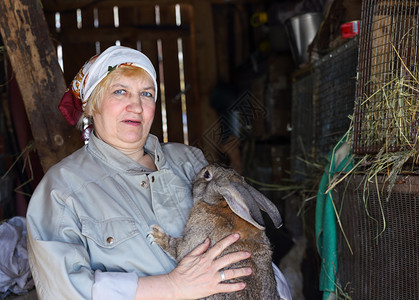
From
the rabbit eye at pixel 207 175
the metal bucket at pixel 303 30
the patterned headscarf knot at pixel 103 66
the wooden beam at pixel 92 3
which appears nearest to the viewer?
the patterned headscarf knot at pixel 103 66

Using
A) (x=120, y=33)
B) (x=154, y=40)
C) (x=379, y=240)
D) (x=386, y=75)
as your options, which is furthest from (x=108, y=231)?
(x=154, y=40)

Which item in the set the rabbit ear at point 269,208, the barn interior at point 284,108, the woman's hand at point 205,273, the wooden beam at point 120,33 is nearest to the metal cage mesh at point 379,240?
the barn interior at point 284,108

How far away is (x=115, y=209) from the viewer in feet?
7.04

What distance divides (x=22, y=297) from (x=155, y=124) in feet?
10.6

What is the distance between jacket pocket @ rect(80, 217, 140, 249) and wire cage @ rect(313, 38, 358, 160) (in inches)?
71.2

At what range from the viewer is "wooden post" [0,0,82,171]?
9.21 ft

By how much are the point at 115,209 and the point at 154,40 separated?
4.23m

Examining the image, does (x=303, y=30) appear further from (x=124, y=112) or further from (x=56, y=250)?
(x=56, y=250)

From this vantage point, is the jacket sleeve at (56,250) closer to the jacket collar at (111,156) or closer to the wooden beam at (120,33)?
the jacket collar at (111,156)

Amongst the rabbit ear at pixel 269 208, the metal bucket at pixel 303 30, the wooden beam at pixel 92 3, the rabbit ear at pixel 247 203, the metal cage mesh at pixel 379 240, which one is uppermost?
the wooden beam at pixel 92 3

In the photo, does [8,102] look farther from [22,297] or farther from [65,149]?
[22,297]

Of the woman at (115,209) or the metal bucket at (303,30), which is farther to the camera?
the metal bucket at (303,30)

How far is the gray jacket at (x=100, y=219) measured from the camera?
6.22 feet

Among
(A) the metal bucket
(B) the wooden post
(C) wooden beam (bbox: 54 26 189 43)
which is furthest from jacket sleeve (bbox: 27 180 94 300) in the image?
(C) wooden beam (bbox: 54 26 189 43)
